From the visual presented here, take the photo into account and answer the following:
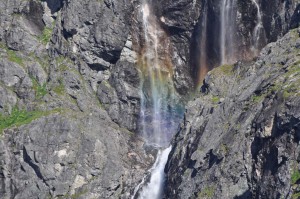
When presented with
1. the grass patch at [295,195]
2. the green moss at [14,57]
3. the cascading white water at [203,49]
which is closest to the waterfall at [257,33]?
the cascading white water at [203,49]

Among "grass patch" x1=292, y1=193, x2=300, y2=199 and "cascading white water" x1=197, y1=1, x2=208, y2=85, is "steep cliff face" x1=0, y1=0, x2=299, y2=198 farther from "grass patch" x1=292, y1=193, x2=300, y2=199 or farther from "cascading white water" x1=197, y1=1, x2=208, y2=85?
"grass patch" x1=292, y1=193, x2=300, y2=199

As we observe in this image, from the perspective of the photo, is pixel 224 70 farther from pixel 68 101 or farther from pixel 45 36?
pixel 45 36

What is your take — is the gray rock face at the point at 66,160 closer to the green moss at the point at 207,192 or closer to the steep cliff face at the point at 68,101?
the steep cliff face at the point at 68,101

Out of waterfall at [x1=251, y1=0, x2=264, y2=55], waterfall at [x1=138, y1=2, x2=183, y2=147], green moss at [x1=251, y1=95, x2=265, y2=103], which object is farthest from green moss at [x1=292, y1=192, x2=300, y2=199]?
waterfall at [x1=138, y1=2, x2=183, y2=147]

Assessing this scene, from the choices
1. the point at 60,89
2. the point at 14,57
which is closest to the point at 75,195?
the point at 60,89

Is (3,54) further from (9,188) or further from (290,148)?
(290,148)

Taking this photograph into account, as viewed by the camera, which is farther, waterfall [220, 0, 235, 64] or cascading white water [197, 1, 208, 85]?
cascading white water [197, 1, 208, 85]

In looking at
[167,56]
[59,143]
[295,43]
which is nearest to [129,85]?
[167,56]
